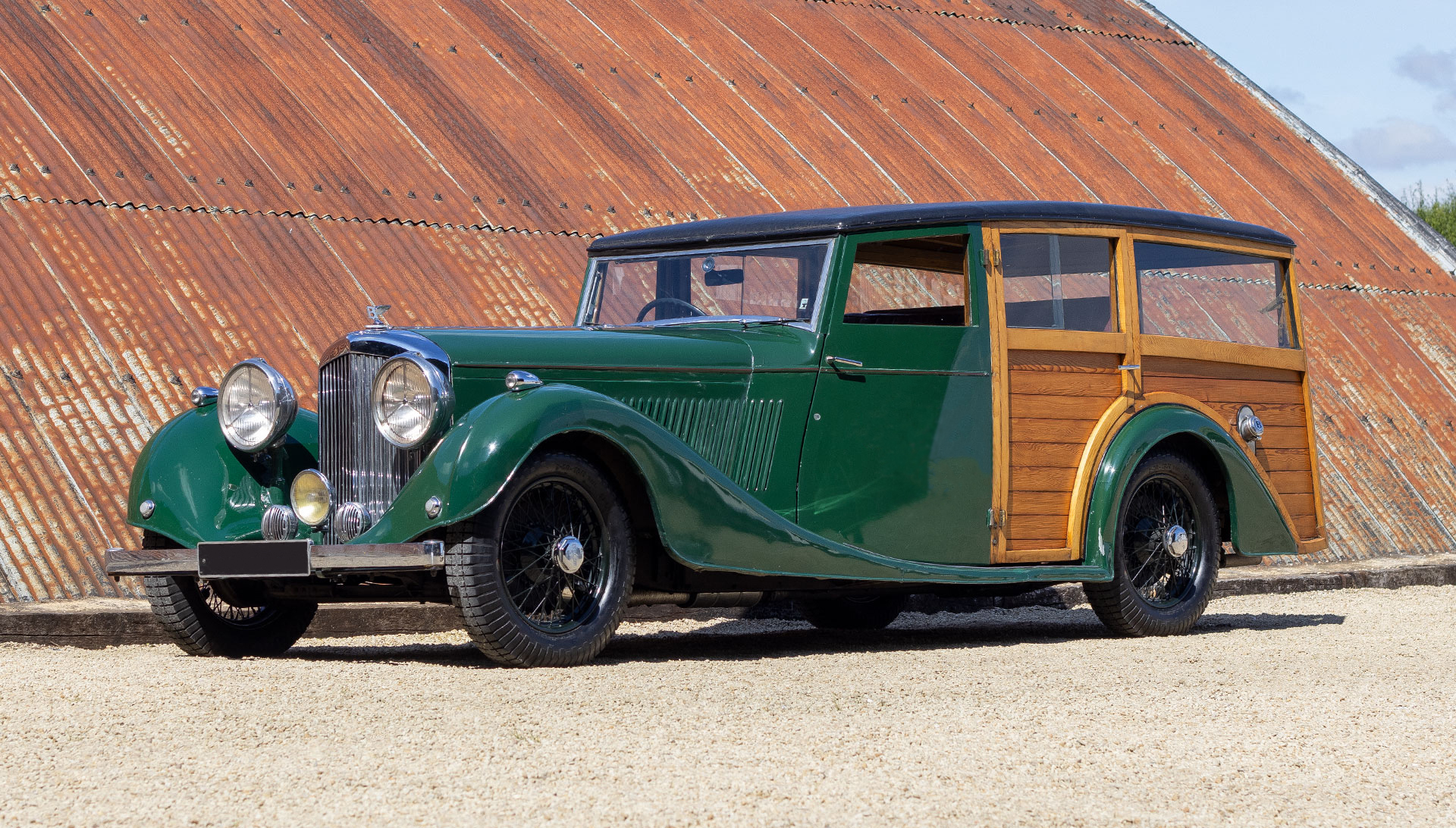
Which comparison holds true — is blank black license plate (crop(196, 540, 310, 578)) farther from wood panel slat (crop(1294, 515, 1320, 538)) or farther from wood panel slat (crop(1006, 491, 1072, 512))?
wood panel slat (crop(1294, 515, 1320, 538))

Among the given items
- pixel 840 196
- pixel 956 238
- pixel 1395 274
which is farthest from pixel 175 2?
pixel 1395 274

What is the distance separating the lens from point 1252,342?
7.99 m

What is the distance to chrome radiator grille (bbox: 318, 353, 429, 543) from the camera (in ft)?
19.2

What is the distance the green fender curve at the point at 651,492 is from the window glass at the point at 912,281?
3.40 ft

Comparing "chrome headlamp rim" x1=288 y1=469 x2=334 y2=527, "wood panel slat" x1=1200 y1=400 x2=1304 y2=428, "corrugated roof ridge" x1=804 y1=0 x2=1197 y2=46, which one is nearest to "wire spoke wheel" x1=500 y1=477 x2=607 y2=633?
"chrome headlamp rim" x1=288 y1=469 x2=334 y2=527

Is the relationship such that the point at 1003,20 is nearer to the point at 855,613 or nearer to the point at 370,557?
the point at 855,613

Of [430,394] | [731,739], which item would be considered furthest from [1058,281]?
[731,739]

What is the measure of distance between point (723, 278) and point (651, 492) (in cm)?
147

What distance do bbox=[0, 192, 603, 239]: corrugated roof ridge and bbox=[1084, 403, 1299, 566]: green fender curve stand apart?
3362mm

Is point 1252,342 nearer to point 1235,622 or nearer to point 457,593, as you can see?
point 1235,622

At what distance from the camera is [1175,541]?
24.2 ft

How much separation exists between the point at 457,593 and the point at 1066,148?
11.0 m

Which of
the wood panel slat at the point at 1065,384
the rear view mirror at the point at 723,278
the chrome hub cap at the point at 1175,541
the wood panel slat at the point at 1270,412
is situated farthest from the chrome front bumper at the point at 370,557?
the wood panel slat at the point at 1270,412

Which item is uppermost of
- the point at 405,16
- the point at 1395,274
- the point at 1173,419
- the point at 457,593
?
the point at 405,16
